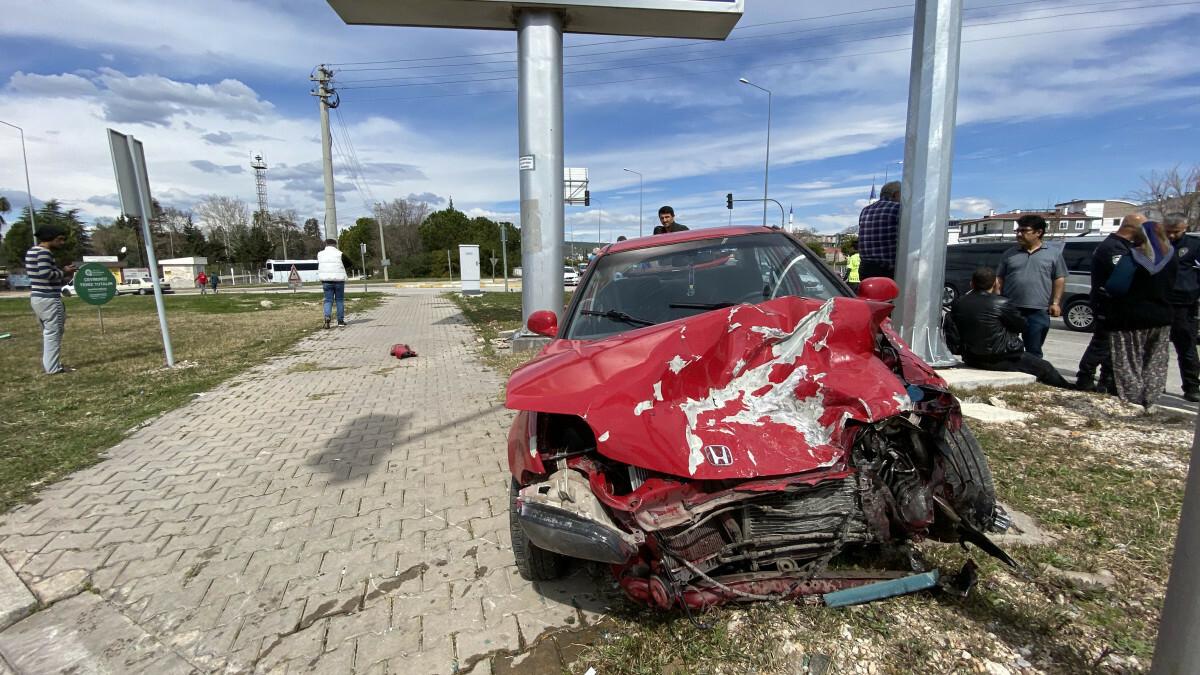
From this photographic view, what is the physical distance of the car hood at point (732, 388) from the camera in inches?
80.4

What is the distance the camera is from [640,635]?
225cm

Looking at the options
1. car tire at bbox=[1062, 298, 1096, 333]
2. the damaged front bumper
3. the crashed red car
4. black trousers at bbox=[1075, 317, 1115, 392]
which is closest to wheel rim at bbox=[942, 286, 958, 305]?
car tire at bbox=[1062, 298, 1096, 333]

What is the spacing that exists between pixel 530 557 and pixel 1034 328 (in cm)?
607

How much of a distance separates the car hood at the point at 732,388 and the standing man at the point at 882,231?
4.39m

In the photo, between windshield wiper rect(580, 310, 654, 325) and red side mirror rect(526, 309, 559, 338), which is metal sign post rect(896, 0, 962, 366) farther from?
red side mirror rect(526, 309, 559, 338)

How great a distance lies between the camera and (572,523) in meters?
1.95

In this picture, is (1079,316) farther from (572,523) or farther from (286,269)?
(286,269)

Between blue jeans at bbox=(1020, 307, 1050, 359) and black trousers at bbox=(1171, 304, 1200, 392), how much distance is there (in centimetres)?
93

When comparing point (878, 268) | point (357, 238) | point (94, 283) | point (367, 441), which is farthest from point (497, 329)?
point (357, 238)

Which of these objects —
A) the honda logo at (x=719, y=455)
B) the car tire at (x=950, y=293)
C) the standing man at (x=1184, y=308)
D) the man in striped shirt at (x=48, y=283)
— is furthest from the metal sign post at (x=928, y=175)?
the man in striped shirt at (x=48, y=283)

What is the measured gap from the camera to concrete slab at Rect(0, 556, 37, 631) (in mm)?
2533

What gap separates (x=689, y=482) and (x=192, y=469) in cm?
408

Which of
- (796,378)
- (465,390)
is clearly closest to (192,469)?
(465,390)

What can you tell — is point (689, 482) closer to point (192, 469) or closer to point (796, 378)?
point (796, 378)
